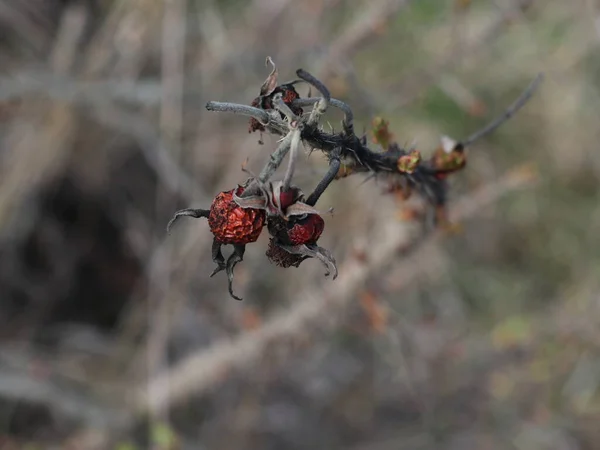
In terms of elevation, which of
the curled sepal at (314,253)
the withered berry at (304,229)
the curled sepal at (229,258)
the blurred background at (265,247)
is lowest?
the curled sepal at (314,253)

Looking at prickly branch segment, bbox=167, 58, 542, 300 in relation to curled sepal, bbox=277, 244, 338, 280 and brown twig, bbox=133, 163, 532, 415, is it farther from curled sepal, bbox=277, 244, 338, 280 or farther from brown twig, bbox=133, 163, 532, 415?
brown twig, bbox=133, 163, 532, 415

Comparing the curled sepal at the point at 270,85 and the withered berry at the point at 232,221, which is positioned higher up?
the curled sepal at the point at 270,85

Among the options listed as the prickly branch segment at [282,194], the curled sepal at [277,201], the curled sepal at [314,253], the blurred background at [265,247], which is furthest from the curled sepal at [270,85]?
the blurred background at [265,247]

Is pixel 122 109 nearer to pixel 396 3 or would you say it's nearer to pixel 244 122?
pixel 244 122

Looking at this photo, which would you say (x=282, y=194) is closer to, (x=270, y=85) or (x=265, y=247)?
(x=270, y=85)

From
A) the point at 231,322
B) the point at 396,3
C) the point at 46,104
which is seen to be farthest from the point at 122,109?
the point at 396,3

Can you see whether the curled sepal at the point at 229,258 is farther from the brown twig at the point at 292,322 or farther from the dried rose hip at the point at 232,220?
the brown twig at the point at 292,322
